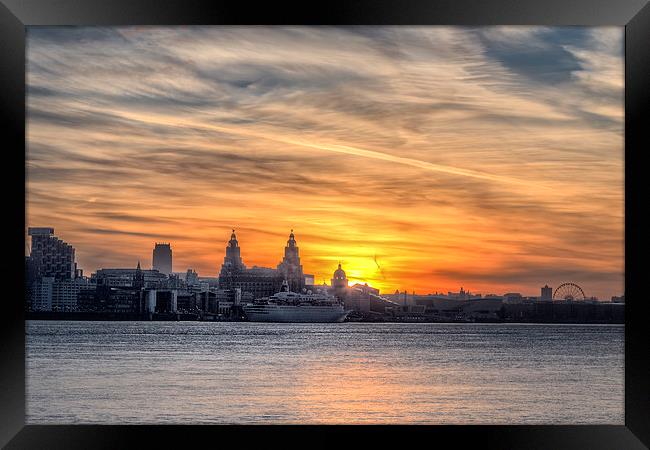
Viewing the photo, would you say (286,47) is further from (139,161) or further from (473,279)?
(473,279)

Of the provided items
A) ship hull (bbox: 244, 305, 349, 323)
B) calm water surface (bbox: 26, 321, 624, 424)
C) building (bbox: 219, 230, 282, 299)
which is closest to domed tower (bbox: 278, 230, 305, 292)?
building (bbox: 219, 230, 282, 299)

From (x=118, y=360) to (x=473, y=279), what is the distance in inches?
674

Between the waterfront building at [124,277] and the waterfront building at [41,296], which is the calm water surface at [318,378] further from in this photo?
the waterfront building at [41,296]

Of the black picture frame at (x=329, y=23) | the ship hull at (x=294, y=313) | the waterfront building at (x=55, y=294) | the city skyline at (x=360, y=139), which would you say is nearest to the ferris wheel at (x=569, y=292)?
the city skyline at (x=360, y=139)

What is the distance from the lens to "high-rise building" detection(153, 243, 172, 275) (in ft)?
119

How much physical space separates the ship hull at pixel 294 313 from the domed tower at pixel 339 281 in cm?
290

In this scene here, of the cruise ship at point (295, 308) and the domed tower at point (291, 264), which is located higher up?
the domed tower at point (291, 264)

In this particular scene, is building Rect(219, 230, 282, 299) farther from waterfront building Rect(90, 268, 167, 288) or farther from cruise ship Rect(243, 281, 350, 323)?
waterfront building Rect(90, 268, 167, 288)

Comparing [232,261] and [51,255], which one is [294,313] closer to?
[232,261]

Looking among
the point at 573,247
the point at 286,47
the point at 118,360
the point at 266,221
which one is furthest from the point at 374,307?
the point at 118,360

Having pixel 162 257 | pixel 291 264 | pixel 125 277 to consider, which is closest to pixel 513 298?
pixel 291 264

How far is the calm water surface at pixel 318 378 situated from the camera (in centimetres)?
1404

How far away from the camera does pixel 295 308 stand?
4334cm

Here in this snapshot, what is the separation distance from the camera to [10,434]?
12.5 ft
